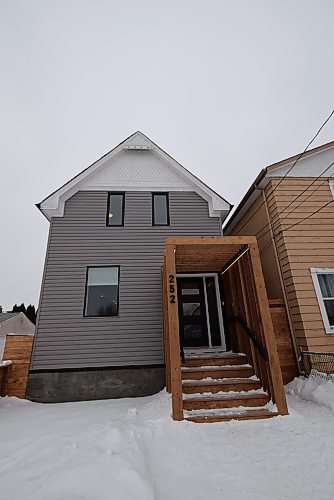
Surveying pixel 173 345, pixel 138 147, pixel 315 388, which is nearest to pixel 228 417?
pixel 173 345

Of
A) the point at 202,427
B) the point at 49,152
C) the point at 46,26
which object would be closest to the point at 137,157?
the point at 202,427

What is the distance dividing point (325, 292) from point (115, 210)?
6571 millimetres

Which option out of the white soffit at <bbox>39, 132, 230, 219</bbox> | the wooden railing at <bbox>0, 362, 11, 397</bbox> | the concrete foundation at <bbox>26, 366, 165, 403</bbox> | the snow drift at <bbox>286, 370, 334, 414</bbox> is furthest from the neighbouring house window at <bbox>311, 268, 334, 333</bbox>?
the wooden railing at <bbox>0, 362, 11, 397</bbox>

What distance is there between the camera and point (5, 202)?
37281 millimetres

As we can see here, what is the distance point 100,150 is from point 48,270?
199 feet

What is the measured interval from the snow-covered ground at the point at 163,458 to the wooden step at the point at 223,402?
0.46 meters

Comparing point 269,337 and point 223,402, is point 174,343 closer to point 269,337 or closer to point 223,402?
point 223,402

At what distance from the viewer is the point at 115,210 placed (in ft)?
26.8

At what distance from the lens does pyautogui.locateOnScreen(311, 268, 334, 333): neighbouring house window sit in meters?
6.15

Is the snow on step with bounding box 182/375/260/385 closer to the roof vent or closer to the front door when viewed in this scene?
Answer: the front door

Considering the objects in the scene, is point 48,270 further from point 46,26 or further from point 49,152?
point 49,152

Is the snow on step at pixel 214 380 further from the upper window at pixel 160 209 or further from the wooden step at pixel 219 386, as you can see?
the upper window at pixel 160 209

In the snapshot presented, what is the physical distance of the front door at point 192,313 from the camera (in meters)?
7.22

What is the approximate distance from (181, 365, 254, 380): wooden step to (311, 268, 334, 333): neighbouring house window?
2.48 meters
